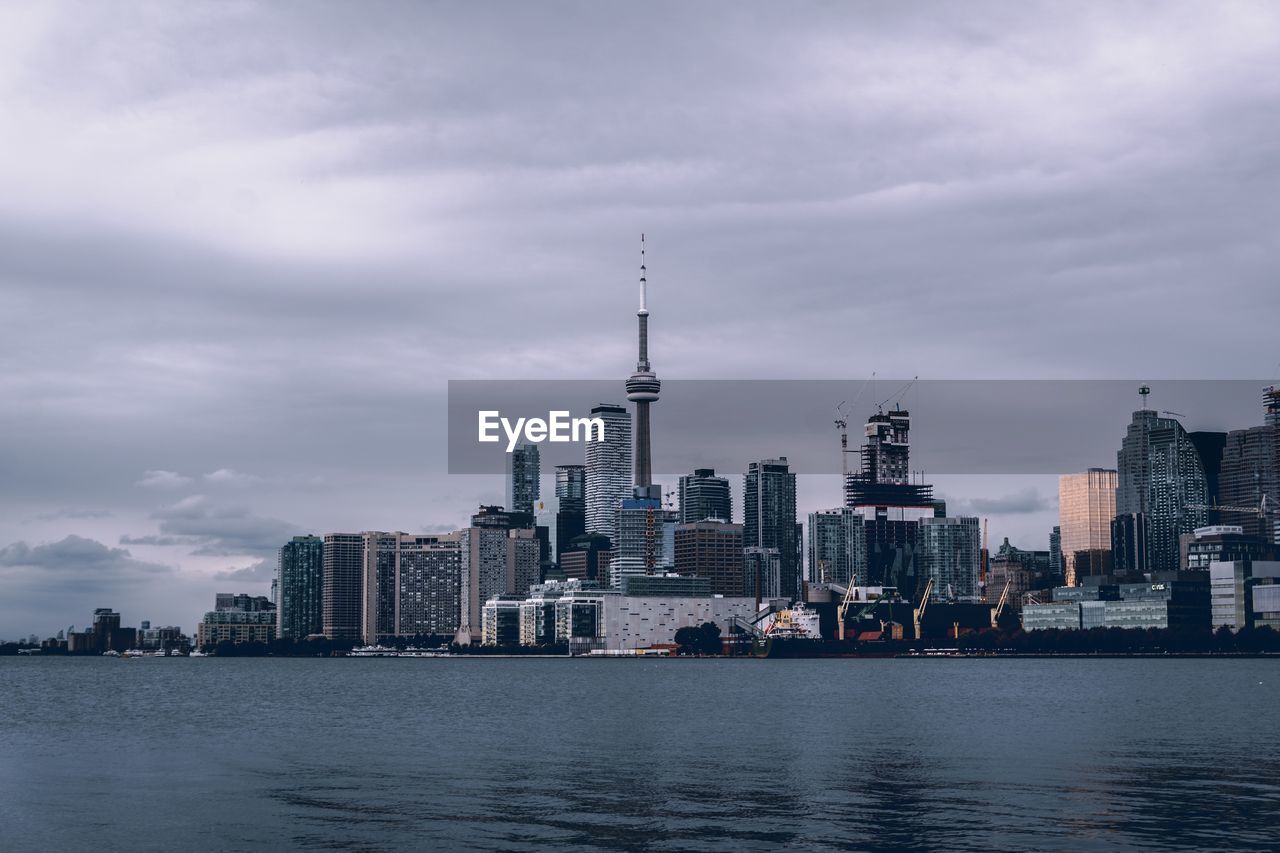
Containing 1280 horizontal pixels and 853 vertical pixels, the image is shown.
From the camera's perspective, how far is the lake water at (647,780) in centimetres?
6569

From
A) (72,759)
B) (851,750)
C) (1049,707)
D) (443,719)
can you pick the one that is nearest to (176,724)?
(443,719)

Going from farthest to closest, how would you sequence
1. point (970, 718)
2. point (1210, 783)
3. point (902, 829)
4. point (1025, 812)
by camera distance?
point (970, 718)
point (1210, 783)
point (1025, 812)
point (902, 829)

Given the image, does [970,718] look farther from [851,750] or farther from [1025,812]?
[1025,812]

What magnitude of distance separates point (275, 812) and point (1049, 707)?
355ft

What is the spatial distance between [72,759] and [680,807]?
52.4 meters

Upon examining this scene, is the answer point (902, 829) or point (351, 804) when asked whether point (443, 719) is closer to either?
point (351, 804)

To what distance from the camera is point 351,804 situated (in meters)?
76.2

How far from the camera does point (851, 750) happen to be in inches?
4168

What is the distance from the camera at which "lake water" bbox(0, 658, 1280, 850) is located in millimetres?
65688

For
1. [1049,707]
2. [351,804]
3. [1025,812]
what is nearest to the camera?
[1025,812]

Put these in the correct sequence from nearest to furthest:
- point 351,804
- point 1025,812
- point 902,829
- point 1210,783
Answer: point 902,829
point 1025,812
point 351,804
point 1210,783

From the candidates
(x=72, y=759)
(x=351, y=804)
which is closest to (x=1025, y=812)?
(x=351, y=804)

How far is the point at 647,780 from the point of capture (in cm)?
8681

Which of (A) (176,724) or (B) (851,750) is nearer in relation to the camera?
(B) (851,750)
